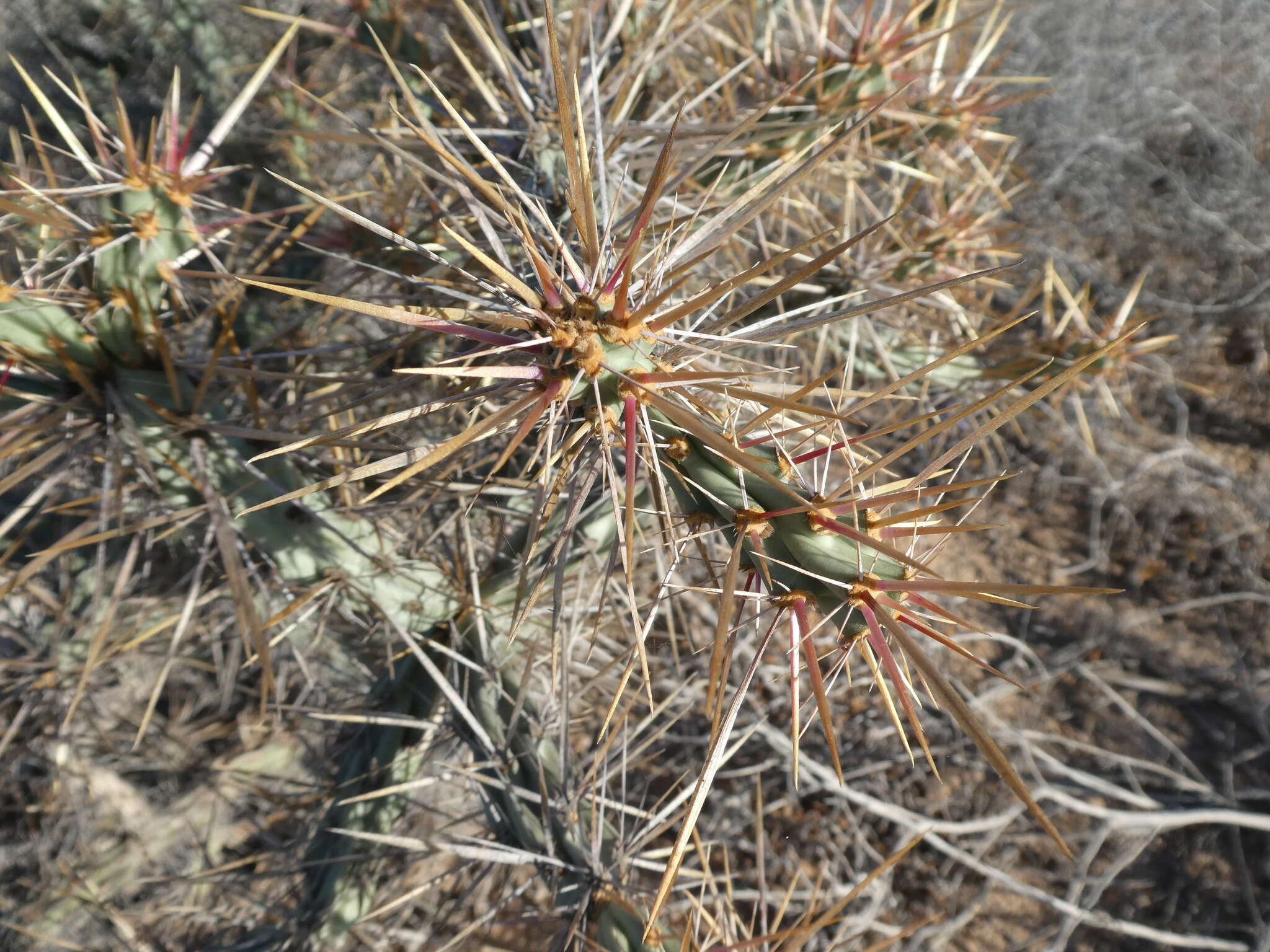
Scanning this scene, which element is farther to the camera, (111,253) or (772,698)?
(772,698)

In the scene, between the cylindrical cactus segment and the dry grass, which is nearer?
the cylindrical cactus segment

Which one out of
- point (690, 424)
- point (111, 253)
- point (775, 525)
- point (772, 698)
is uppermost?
point (111, 253)

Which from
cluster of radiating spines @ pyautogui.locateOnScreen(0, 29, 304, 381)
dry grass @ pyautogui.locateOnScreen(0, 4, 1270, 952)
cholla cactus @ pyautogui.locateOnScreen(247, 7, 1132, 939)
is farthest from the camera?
dry grass @ pyautogui.locateOnScreen(0, 4, 1270, 952)

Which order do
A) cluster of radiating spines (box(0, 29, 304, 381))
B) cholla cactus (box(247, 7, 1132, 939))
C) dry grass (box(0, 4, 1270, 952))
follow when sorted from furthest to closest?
dry grass (box(0, 4, 1270, 952)) → cluster of radiating spines (box(0, 29, 304, 381)) → cholla cactus (box(247, 7, 1132, 939))

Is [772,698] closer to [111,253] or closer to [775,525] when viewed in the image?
[775,525]

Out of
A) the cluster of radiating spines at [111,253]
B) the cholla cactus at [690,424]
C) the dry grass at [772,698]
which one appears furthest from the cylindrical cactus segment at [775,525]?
the cluster of radiating spines at [111,253]

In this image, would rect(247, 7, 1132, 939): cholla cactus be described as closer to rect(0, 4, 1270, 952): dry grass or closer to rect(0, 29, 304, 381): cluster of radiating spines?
rect(0, 4, 1270, 952): dry grass

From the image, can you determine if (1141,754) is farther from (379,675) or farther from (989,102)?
(379,675)

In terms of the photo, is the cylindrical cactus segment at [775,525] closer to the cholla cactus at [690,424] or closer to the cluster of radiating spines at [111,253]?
the cholla cactus at [690,424]

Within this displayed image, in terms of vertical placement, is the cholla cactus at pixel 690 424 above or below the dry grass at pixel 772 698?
above

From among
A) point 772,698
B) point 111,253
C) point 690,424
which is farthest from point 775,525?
point 772,698

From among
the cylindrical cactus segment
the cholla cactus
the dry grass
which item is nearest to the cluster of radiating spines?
the dry grass
